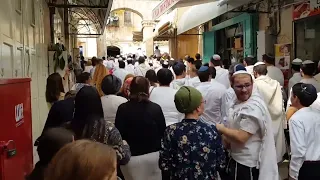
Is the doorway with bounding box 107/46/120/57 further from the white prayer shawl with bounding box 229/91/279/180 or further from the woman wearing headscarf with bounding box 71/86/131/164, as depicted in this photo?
the woman wearing headscarf with bounding box 71/86/131/164

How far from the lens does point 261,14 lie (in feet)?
33.3

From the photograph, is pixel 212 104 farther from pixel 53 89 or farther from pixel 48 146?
pixel 48 146

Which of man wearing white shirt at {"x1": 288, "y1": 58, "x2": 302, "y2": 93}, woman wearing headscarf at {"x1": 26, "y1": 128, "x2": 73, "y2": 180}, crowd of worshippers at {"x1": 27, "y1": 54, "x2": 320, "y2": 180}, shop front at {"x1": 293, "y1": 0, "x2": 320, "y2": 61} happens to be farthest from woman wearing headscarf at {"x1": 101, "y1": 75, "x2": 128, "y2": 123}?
shop front at {"x1": 293, "y1": 0, "x2": 320, "y2": 61}

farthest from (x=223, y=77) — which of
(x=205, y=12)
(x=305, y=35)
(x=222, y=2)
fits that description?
(x=205, y=12)

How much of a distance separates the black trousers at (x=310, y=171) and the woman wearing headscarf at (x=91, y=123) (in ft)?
5.65

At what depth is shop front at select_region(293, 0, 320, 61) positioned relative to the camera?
8328 mm

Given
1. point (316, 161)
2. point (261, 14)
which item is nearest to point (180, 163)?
point (316, 161)

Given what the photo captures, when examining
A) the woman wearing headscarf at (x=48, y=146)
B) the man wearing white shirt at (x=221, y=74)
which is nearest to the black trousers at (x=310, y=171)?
the woman wearing headscarf at (x=48, y=146)

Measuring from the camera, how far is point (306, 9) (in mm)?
8047

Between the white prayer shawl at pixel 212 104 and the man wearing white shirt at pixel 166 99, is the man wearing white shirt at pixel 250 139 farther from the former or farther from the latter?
Answer: the white prayer shawl at pixel 212 104

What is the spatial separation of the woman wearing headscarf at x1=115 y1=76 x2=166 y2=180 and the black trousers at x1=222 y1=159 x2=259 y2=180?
83cm

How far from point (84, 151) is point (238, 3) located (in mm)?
8040

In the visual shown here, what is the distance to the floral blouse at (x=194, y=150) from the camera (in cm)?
294

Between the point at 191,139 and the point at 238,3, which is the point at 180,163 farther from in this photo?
the point at 238,3
